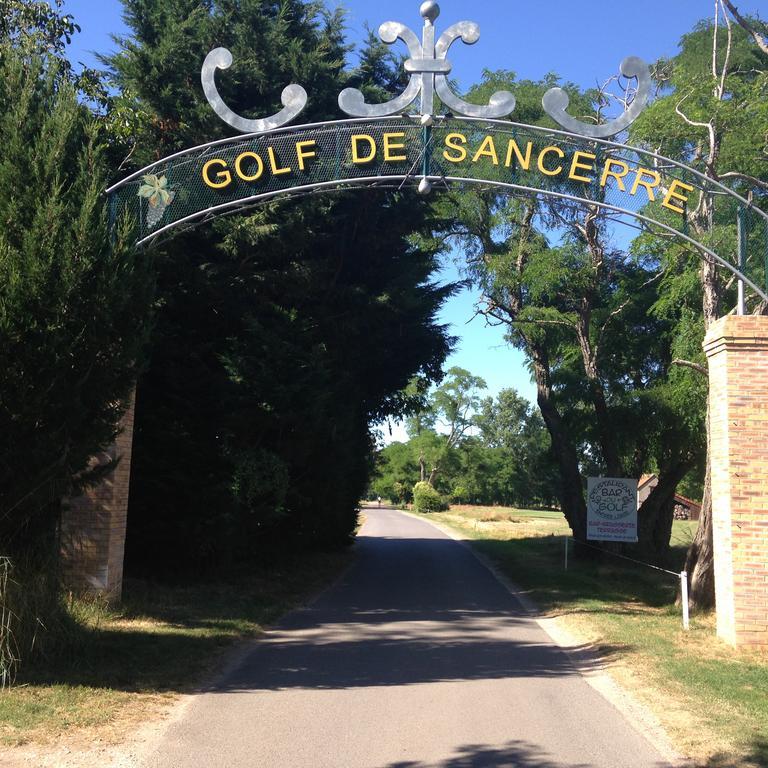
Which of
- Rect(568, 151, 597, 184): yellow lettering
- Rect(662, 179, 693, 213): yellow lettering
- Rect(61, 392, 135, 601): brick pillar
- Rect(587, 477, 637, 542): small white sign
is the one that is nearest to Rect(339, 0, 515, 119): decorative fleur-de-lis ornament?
Rect(568, 151, 597, 184): yellow lettering

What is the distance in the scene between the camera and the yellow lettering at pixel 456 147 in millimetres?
11070

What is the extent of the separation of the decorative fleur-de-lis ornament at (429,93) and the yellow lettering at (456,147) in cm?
34

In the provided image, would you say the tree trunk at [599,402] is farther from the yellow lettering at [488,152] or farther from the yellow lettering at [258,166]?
the yellow lettering at [258,166]

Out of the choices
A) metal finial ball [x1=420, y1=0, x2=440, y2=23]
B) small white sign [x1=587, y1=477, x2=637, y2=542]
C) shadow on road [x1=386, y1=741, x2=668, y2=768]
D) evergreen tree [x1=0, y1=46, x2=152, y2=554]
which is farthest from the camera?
small white sign [x1=587, y1=477, x2=637, y2=542]

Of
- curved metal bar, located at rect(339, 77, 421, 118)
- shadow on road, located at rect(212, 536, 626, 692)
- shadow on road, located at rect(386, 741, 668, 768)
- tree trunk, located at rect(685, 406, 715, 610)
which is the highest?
curved metal bar, located at rect(339, 77, 421, 118)

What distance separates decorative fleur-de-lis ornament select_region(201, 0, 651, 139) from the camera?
10906 millimetres

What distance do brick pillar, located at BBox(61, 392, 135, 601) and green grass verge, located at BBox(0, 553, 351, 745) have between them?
17.0 inches

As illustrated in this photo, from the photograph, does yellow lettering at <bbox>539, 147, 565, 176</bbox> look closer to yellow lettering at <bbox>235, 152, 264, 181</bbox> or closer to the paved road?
yellow lettering at <bbox>235, 152, 264, 181</bbox>

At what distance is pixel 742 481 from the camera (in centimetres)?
1029

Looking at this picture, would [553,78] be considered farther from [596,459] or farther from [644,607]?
[644,607]

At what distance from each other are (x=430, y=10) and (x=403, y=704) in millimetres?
8619

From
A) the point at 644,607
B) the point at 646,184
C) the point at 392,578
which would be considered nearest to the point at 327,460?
the point at 392,578

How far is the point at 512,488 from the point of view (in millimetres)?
105375

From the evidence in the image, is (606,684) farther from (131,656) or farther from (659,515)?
(659,515)
